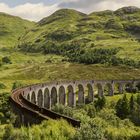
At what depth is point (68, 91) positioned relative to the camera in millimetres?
121188

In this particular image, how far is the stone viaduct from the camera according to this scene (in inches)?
3880

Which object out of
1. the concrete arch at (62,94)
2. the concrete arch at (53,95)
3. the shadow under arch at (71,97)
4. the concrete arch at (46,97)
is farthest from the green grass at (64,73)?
the concrete arch at (46,97)

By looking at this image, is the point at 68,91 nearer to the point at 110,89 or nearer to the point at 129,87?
the point at 110,89

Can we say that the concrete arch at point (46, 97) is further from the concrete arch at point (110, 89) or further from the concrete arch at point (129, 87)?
the concrete arch at point (129, 87)

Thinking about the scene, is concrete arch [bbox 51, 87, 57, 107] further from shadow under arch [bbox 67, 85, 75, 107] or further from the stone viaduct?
shadow under arch [bbox 67, 85, 75, 107]

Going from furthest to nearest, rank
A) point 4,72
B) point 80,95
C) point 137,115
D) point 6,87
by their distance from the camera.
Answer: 1. point 4,72
2. point 6,87
3. point 80,95
4. point 137,115

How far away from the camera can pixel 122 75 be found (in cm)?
16412

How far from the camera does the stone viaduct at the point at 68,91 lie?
98.6 m

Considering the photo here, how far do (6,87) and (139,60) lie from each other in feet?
278

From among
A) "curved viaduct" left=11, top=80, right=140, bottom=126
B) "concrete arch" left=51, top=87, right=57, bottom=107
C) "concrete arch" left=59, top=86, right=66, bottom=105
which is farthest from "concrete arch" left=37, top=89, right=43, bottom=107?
"concrete arch" left=59, top=86, right=66, bottom=105

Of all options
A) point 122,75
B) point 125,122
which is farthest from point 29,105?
point 122,75

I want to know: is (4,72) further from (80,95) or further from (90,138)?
(90,138)

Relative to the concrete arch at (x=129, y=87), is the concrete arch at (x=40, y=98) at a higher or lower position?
higher

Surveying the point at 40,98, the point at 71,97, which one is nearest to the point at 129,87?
the point at 71,97
